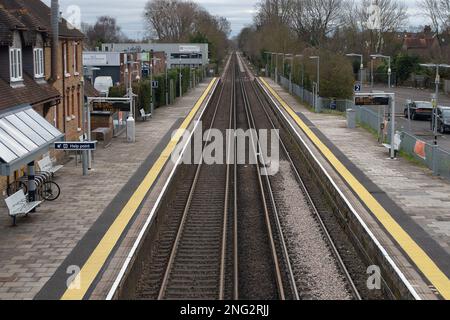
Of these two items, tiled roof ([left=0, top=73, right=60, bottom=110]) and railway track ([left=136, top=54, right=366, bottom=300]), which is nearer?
railway track ([left=136, top=54, right=366, bottom=300])

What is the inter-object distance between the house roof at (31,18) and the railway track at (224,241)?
7057mm

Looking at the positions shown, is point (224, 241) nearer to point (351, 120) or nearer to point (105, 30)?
point (351, 120)

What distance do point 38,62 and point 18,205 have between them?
9878 millimetres

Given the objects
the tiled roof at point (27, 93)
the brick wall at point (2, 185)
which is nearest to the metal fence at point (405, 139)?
the tiled roof at point (27, 93)

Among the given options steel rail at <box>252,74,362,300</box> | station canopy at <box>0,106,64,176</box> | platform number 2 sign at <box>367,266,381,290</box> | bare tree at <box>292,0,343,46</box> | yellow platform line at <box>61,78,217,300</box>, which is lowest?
platform number 2 sign at <box>367,266,381,290</box>

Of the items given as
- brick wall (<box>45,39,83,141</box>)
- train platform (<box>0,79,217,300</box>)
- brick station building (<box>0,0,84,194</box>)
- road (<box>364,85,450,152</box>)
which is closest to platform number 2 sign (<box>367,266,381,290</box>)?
train platform (<box>0,79,217,300</box>)

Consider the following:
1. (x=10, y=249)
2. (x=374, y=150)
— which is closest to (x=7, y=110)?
(x=10, y=249)

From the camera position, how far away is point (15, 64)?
20.9 meters

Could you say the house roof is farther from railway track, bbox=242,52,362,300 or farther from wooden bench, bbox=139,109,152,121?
railway track, bbox=242,52,362,300

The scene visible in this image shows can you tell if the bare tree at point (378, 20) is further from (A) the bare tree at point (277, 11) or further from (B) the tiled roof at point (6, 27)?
(B) the tiled roof at point (6, 27)

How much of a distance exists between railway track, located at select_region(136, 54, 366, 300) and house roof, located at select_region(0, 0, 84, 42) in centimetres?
706

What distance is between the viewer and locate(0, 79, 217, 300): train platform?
11.4 meters

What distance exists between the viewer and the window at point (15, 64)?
20336mm

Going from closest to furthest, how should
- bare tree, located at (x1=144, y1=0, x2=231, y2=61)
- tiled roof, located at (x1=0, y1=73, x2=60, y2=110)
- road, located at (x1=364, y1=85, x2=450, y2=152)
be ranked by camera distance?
tiled roof, located at (x1=0, y1=73, x2=60, y2=110) < road, located at (x1=364, y1=85, x2=450, y2=152) < bare tree, located at (x1=144, y1=0, x2=231, y2=61)
